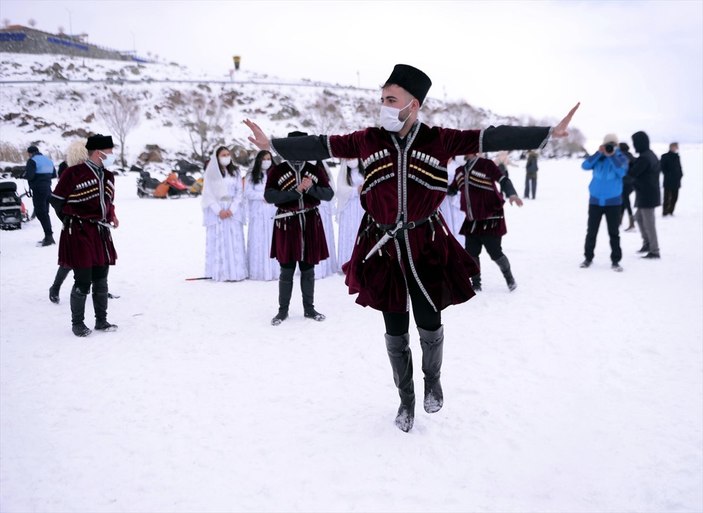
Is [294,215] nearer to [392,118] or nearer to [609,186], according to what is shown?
[392,118]

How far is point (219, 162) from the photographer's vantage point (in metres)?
7.45

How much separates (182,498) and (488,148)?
254cm

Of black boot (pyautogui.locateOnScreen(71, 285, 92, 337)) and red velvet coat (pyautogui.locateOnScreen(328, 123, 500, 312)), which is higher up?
red velvet coat (pyautogui.locateOnScreen(328, 123, 500, 312))


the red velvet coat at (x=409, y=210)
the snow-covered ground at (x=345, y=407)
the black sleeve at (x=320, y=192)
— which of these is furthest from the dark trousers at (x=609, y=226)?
the red velvet coat at (x=409, y=210)

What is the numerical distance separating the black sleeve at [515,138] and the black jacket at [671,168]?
1244 cm

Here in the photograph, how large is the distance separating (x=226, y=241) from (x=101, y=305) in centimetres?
259

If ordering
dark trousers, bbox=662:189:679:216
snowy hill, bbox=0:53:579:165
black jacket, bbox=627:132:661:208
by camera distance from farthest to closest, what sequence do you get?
snowy hill, bbox=0:53:579:165, dark trousers, bbox=662:189:679:216, black jacket, bbox=627:132:661:208

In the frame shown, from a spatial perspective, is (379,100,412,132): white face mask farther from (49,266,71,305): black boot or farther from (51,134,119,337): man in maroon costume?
(49,266,71,305): black boot

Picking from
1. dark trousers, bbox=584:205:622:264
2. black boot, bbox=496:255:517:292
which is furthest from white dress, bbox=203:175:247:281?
dark trousers, bbox=584:205:622:264

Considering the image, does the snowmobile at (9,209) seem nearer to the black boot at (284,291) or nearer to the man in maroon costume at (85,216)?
the man in maroon costume at (85,216)

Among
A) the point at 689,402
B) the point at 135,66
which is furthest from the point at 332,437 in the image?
the point at 135,66

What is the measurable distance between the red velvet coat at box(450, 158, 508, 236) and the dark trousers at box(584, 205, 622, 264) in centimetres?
211

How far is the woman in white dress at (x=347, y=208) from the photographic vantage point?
319 inches

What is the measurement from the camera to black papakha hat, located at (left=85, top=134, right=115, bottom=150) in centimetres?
510
